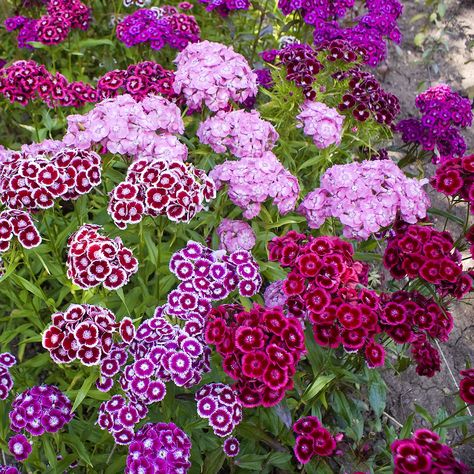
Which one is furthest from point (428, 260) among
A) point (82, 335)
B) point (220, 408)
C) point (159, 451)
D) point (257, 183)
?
point (82, 335)

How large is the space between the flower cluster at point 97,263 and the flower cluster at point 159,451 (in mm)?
764

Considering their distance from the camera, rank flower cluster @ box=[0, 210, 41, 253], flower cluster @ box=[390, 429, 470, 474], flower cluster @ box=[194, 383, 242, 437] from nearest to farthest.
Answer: flower cluster @ box=[390, 429, 470, 474], flower cluster @ box=[194, 383, 242, 437], flower cluster @ box=[0, 210, 41, 253]

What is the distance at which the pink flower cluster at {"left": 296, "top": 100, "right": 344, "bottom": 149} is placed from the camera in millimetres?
3865

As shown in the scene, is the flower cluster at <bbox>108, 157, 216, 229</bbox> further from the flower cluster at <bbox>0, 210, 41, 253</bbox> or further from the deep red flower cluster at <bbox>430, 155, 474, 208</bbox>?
the deep red flower cluster at <bbox>430, 155, 474, 208</bbox>

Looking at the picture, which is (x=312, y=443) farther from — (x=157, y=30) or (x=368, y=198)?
(x=157, y=30)

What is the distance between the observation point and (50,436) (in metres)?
3.15

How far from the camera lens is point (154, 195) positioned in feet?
9.86

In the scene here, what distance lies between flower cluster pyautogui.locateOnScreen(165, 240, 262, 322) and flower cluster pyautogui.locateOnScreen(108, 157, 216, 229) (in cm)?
26

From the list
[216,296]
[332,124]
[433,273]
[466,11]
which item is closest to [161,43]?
[332,124]

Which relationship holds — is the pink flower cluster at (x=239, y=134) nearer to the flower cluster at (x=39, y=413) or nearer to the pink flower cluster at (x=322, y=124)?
the pink flower cluster at (x=322, y=124)

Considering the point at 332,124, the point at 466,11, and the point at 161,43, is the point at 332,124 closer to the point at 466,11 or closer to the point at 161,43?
the point at 161,43

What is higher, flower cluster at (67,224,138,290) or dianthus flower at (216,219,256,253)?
flower cluster at (67,224,138,290)

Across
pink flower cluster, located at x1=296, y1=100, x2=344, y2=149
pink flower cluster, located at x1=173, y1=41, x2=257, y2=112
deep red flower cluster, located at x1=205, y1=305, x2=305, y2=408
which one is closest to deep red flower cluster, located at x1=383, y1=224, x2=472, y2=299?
deep red flower cluster, located at x1=205, y1=305, x2=305, y2=408

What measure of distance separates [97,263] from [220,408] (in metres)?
0.96
